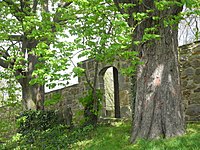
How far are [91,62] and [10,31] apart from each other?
9.61 feet

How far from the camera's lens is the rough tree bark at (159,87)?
4875 mm

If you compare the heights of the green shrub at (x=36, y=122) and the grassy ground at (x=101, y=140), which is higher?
the green shrub at (x=36, y=122)

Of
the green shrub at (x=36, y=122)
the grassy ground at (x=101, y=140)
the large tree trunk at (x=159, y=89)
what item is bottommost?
the grassy ground at (x=101, y=140)

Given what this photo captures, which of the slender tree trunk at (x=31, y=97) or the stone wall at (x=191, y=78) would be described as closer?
the stone wall at (x=191, y=78)

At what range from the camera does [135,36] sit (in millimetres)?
5375

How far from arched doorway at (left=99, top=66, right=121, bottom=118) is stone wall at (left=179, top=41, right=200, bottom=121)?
311 cm

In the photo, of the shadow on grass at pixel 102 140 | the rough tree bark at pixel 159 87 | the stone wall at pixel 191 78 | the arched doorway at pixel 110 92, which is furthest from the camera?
the arched doorway at pixel 110 92

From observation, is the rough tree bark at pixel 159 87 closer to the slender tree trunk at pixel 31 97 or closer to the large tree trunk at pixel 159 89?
the large tree trunk at pixel 159 89

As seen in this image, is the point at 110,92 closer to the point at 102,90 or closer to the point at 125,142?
the point at 102,90

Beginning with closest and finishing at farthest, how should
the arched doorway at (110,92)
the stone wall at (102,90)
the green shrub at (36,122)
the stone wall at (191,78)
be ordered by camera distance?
the stone wall at (191,78)
the green shrub at (36,122)
the stone wall at (102,90)
the arched doorway at (110,92)

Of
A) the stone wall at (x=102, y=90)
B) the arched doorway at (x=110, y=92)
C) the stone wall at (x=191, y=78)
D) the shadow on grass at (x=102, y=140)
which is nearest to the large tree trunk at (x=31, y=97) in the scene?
the stone wall at (x=102, y=90)

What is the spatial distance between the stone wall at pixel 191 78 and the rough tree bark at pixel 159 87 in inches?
61.3

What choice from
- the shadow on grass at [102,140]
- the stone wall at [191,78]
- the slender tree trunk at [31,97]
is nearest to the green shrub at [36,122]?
the slender tree trunk at [31,97]

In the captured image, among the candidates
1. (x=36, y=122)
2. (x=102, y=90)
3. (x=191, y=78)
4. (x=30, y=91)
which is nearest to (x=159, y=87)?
(x=191, y=78)
